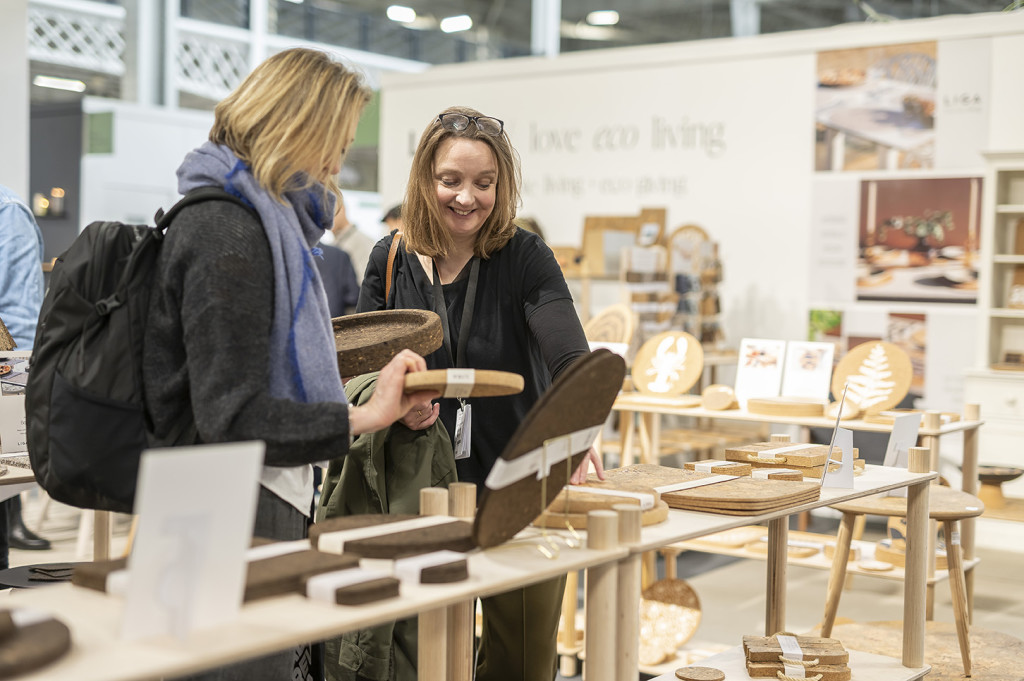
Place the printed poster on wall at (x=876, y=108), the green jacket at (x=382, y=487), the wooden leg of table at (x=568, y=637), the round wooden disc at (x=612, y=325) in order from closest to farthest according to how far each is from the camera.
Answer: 1. the green jacket at (x=382, y=487)
2. the wooden leg of table at (x=568, y=637)
3. the round wooden disc at (x=612, y=325)
4. the printed poster on wall at (x=876, y=108)

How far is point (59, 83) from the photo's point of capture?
1102cm

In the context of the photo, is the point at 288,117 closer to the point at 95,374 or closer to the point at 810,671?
the point at 95,374

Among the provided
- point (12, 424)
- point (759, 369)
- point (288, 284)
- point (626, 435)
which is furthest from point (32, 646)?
point (626, 435)

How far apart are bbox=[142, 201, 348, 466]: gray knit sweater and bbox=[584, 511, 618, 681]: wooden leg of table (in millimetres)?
411

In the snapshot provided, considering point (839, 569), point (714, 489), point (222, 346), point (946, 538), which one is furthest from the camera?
point (946, 538)

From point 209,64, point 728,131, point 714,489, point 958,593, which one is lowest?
point 958,593

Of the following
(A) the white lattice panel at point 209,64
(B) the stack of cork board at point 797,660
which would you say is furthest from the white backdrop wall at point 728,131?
(B) the stack of cork board at point 797,660

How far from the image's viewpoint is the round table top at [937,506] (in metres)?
3.48

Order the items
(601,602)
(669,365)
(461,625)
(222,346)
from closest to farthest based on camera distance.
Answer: (222,346) < (601,602) < (461,625) < (669,365)

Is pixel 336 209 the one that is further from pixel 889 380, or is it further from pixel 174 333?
pixel 889 380

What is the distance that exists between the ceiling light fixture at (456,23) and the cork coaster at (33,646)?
34.3 feet

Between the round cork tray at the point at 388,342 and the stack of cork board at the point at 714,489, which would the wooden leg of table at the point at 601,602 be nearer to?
the stack of cork board at the point at 714,489

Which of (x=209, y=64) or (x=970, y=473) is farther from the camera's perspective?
(x=209, y=64)

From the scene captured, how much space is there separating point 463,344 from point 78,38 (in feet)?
33.3
